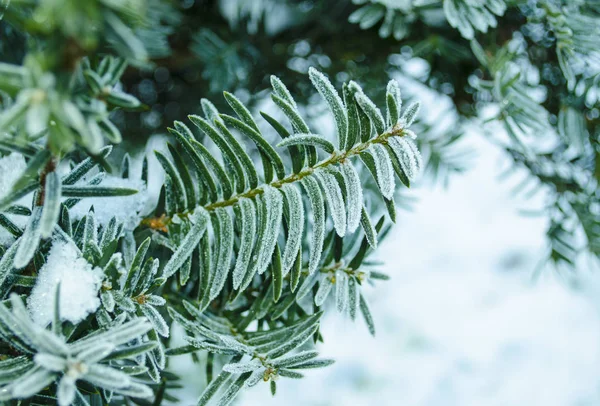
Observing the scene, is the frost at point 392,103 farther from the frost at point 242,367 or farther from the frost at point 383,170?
the frost at point 242,367

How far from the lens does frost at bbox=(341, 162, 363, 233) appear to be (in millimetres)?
270

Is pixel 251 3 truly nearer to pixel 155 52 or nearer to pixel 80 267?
pixel 155 52

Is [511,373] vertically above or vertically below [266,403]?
below

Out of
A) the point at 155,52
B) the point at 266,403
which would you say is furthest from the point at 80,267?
the point at 266,403

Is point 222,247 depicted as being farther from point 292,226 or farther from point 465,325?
point 465,325

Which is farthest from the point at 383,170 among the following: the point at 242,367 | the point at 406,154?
the point at 242,367

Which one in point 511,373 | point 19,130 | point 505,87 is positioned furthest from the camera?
point 511,373

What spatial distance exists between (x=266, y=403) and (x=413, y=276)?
59cm

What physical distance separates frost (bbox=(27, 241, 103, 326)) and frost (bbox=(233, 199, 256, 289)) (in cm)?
7

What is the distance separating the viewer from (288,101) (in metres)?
0.29

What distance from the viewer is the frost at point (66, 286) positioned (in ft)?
0.86

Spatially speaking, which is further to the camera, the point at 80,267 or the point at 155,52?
the point at 155,52

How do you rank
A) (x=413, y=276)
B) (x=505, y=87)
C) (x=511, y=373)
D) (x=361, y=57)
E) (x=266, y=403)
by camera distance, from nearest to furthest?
1. (x=505, y=87)
2. (x=361, y=57)
3. (x=266, y=403)
4. (x=511, y=373)
5. (x=413, y=276)

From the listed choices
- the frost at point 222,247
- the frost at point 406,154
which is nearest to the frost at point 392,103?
the frost at point 406,154
